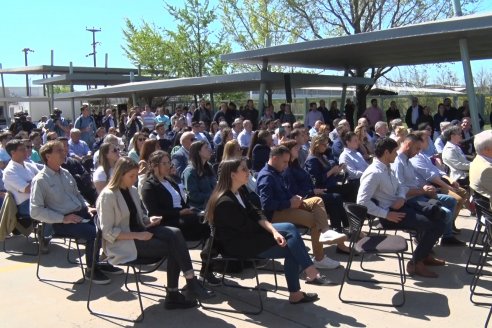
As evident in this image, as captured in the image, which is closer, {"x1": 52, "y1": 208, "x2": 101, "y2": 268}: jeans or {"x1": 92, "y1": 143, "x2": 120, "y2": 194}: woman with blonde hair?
{"x1": 52, "y1": 208, "x2": 101, "y2": 268}: jeans

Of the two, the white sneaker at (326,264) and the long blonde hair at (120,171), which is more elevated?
the long blonde hair at (120,171)

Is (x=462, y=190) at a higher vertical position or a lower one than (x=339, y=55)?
lower

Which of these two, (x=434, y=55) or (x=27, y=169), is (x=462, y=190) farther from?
(x=434, y=55)

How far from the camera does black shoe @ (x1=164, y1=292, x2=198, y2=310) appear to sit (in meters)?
4.66

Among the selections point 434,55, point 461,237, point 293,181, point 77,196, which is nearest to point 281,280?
point 293,181

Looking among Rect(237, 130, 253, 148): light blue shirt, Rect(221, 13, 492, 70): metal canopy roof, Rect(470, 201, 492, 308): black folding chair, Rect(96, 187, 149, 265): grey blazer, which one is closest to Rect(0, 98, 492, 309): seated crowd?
Rect(96, 187, 149, 265): grey blazer

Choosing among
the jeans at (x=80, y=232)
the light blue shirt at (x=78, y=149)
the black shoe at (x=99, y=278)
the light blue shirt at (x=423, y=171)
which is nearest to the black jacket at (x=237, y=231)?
the black shoe at (x=99, y=278)

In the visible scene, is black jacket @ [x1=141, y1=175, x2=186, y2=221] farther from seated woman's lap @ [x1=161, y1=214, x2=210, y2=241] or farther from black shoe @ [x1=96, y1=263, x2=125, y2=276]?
black shoe @ [x1=96, y1=263, x2=125, y2=276]

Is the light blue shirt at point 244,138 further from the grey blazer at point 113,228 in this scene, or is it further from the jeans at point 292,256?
the grey blazer at point 113,228

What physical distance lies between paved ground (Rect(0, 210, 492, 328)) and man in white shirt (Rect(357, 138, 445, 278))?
0.32m

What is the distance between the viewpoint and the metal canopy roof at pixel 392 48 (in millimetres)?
9891

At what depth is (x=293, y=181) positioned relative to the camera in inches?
252

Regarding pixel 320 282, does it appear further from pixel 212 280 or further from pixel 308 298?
pixel 212 280

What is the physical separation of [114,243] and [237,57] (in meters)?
9.93
